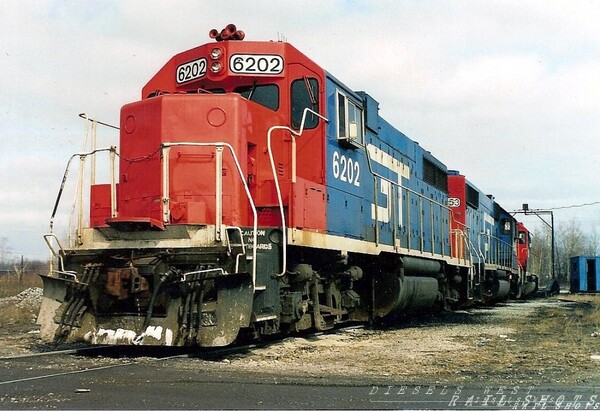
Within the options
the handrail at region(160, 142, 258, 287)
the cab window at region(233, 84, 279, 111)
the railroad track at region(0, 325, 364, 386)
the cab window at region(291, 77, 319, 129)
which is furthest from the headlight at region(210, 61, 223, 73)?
the railroad track at region(0, 325, 364, 386)

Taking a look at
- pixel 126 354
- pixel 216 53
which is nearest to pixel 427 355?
pixel 126 354

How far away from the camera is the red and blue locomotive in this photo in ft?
24.1

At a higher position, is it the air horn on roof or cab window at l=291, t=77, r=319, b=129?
the air horn on roof

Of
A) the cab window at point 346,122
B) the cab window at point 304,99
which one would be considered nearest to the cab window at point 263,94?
the cab window at point 304,99

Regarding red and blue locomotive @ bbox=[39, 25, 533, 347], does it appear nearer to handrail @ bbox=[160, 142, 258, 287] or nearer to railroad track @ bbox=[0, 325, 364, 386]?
handrail @ bbox=[160, 142, 258, 287]

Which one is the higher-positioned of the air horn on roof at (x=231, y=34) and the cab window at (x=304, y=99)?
the air horn on roof at (x=231, y=34)

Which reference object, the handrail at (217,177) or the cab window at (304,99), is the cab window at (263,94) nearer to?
the cab window at (304,99)

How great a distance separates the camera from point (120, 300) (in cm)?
762

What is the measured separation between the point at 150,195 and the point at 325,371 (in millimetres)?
3096

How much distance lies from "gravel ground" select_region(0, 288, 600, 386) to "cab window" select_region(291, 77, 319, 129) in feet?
9.39

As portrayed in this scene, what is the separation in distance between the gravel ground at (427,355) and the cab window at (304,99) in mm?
2862

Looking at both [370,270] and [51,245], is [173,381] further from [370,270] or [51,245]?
[370,270]

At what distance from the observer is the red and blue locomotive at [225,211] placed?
735 centimetres

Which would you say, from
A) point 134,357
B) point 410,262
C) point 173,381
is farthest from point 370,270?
point 173,381
